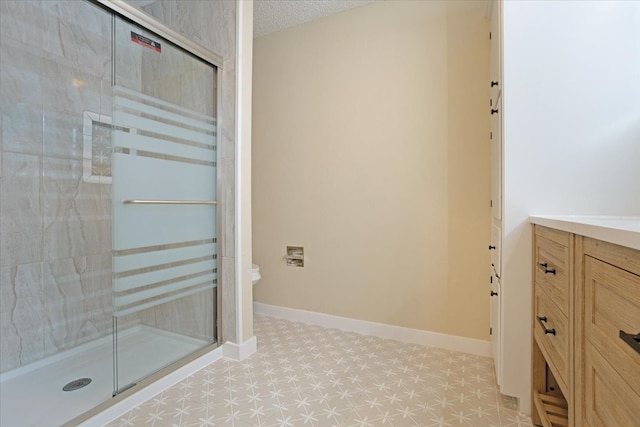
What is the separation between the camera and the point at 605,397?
0.68 m

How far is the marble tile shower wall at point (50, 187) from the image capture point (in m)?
1.76

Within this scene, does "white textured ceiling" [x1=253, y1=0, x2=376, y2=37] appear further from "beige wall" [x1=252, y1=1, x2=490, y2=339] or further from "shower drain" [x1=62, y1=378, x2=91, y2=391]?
"shower drain" [x1=62, y1=378, x2=91, y2=391]

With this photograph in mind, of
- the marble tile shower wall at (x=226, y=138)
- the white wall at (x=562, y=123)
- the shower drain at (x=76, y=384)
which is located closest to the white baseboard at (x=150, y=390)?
the marble tile shower wall at (x=226, y=138)

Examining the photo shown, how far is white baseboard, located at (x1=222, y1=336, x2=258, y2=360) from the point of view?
188 cm

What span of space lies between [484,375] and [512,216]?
37.0 inches

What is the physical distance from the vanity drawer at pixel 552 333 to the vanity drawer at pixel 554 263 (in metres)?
0.04

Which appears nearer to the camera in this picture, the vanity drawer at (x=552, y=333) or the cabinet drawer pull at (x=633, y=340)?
the cabinet drawer pull at (x=633, y=340)

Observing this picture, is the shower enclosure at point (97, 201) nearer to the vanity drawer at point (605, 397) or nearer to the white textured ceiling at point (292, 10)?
the white textured ceiling at point (292, 10)

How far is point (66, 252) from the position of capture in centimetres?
199

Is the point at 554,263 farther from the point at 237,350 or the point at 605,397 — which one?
the point at 237,350

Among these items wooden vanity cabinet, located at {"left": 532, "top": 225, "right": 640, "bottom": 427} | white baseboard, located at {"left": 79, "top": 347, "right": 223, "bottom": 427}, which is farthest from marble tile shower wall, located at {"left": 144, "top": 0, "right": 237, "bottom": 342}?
wooden vanity cabinet, located at {"left": 532, "top": 225, "right": 640, "bottom": 427}

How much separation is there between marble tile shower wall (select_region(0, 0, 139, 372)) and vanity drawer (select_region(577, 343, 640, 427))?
7.80 ft

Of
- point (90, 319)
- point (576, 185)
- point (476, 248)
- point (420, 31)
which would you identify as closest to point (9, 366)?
point (90, 319)

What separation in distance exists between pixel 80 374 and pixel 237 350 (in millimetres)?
829
